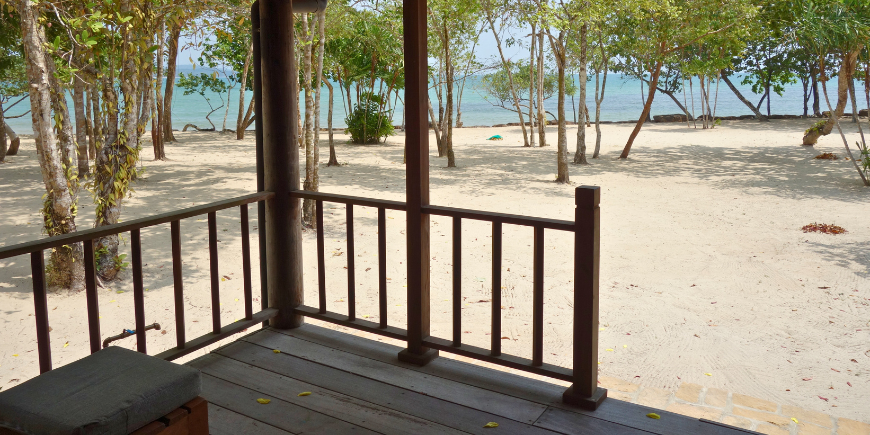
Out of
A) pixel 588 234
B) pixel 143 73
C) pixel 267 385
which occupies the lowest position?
pixel 267 385

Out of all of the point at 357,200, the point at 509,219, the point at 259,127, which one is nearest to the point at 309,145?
the point at 259,127

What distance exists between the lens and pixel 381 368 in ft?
10.7

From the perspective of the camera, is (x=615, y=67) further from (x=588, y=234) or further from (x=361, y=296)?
(x=588, y=234)

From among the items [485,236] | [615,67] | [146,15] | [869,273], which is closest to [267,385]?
[146,15]

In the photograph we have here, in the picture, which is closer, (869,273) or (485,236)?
(869,273)

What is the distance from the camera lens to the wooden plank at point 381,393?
2.68m

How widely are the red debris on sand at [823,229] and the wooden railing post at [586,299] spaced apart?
7.36 m

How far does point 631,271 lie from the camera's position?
7.46m

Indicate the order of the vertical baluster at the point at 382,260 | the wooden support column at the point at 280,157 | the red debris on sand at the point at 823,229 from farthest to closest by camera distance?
the red debris on sand at the point at 823,229, the wooden support column at the point at 280,157, the vertical baluster at the point at 382,260

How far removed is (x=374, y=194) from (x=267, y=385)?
8223mm

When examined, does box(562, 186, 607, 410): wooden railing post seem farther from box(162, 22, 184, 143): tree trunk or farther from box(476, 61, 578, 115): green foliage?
box(476, 61, 578, 115): green foliage

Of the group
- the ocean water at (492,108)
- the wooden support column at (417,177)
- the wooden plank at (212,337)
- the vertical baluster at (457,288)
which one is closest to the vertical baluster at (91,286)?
the wooden plank at (212,337)

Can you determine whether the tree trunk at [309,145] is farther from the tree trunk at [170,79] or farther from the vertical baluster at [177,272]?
the tree trunk at [170,79]

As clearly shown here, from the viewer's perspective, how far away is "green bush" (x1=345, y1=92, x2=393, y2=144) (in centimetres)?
1934
